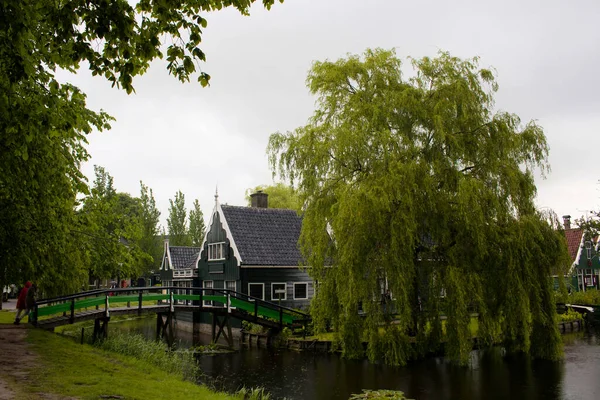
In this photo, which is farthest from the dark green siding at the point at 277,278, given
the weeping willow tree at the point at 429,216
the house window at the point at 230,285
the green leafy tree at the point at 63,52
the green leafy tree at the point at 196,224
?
the green leafy tree at the point at 196,224

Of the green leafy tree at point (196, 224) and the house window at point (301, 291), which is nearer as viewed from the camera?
the house window at point (301, 291)

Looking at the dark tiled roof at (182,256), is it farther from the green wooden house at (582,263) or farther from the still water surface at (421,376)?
the green wooden house at (582,263)

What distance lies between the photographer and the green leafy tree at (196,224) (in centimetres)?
5933

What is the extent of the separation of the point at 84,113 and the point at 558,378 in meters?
16.4

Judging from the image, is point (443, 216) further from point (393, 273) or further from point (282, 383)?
point (282, 383)

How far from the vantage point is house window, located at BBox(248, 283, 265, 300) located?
1148 inches

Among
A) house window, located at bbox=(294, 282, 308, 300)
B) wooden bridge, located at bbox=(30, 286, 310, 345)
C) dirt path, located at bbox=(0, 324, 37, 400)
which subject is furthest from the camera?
house window, located at bbox=(294, 282, 308, 300)

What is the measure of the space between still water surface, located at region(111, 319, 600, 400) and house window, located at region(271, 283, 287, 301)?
5.94m

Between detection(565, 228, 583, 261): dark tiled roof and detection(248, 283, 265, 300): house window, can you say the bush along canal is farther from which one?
detection(565, 228, 583, 261): dark tiled roof

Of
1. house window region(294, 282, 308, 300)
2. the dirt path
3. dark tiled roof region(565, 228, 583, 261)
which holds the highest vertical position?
dark tiled roof region(565, 228, 583, 261)

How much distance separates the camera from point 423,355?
65.2ft

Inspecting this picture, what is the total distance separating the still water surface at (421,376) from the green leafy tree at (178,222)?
3398 centimetres

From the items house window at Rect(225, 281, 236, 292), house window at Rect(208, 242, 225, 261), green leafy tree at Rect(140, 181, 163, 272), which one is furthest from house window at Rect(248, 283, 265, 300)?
green leafy tree at Rect(140, 181, 163, 272)

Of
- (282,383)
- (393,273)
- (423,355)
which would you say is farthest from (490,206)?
(282,383)
